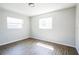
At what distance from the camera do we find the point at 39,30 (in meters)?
1.18

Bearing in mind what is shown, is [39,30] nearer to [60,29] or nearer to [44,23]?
[44,23]

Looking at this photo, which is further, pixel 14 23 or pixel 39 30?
pixel 39 30

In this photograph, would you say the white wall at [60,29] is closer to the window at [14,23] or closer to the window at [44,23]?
the window at [44,23]

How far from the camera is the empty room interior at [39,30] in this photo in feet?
3.53

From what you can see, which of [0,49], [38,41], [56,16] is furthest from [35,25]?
[0,49]

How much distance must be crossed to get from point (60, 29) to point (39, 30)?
0.41 meters

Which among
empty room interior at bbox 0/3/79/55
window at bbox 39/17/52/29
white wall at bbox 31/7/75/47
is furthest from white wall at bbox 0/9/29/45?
window at bbox 39/17/52/29

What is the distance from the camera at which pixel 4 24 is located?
1152 mm

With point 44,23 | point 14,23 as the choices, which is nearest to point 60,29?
point 44,23

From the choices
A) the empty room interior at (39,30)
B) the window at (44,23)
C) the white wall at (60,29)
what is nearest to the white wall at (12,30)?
the empty room interior at (39,30)

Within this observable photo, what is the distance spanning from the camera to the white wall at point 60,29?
1.08m
